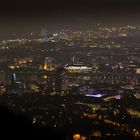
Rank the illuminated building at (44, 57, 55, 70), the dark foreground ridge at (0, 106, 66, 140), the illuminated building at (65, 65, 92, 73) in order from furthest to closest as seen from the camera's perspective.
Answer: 1. the illuminated building at (44, 57, 55, 70)
2. the illuminated building at (65, 65, 92, 73)
3. the dark foreground ridge at (0, 106, 66, 140)

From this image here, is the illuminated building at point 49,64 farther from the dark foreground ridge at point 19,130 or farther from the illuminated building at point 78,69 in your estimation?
the dark foreground ridge at point 19,130

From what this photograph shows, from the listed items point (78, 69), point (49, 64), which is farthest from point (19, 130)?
point (49, 64)

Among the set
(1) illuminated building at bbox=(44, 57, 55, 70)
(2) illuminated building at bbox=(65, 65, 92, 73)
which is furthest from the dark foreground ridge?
(1) illuminated building at bbox=(44, 57, 55, 70)

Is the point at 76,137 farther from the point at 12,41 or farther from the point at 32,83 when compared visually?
the point at 12,41

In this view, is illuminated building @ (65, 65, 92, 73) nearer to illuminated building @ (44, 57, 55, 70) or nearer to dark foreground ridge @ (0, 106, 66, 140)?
illuminated building @ (44, 57, 55, 70)

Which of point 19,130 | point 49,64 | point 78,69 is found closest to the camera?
point 19,130

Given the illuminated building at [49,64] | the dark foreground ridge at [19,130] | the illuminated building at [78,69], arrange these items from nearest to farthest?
the dark foreground ridge at [19,130]
the illuminated building at [78,69]
the illuminated building at [49,64]

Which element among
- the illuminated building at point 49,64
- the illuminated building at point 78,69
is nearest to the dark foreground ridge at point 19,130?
the illuminated building at point 78,69

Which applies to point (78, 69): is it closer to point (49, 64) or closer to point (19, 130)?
point (49, 64)

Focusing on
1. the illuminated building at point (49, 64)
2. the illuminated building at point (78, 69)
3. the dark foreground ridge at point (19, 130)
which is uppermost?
the dark foreground ridge at point (19, 130)

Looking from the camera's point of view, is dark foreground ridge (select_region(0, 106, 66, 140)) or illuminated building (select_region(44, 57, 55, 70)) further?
illuminated building (select_region(44, 57, 55, 70))

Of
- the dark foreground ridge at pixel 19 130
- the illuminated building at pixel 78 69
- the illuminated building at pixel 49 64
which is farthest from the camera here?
the illuminated building at pixel 49 64
